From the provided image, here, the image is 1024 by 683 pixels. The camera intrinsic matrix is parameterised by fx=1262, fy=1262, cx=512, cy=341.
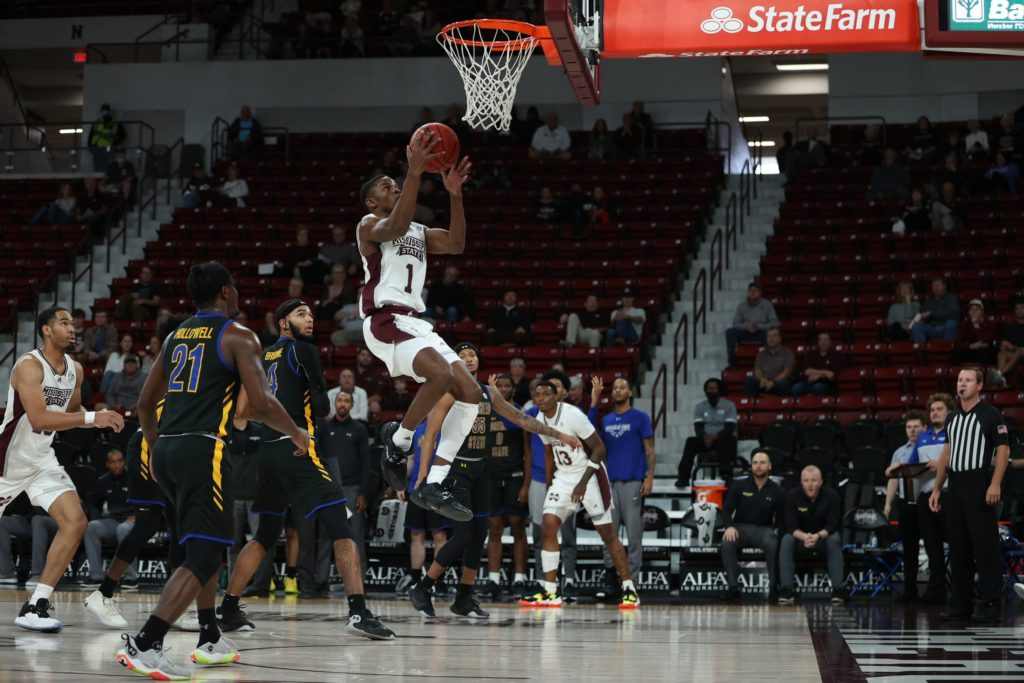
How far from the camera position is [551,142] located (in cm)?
2320

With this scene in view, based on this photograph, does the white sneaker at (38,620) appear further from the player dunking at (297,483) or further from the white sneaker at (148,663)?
the white sneaker at (148,663)

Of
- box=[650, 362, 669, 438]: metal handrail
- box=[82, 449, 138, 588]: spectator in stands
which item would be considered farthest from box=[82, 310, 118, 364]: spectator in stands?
box=[650, 362, 669, 438]: metal handrail

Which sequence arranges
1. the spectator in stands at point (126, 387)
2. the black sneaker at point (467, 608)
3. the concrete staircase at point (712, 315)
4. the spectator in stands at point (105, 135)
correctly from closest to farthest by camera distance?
the black sneaker at point (467, 608) → the concrete staircase at point (712, 315) → the spectator in stands at point (126, 387) → the spectator in stands at point (105, 135)

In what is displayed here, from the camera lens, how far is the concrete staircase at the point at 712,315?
15945 mm

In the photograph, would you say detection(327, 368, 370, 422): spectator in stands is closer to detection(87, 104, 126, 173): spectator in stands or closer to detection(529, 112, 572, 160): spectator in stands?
detection(529, 112, 572, 160): spectator in stands

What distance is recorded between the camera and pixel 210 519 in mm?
5801

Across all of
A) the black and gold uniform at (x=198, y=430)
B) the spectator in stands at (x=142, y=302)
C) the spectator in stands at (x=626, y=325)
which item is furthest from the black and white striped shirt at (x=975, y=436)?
the spectator in stands at (x=142, y=302)

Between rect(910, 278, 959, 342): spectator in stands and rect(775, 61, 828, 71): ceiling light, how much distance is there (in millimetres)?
15365

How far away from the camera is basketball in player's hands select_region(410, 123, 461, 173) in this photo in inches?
277

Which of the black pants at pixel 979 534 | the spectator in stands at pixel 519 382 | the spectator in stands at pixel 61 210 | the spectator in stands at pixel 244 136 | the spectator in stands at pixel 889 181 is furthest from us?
the spectator in stands at pixel 244 136

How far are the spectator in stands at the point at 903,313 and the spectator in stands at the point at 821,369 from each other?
3.03ft

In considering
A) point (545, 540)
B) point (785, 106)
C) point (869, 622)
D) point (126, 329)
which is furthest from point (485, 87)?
point (785, 106)

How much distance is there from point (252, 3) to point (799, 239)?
14.2 meters

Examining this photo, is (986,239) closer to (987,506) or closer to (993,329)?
(993,329)
